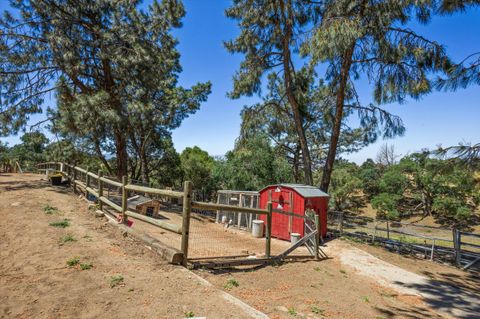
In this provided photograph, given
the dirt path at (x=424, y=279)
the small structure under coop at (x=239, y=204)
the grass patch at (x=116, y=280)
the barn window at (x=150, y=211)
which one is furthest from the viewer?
the small structure under coop at (x=239, y=204)

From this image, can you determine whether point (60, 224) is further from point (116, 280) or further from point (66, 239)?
point (116, 280)

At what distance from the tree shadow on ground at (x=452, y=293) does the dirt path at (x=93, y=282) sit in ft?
15.9

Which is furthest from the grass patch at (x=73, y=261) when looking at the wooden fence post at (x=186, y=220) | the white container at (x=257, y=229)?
the white container at (x=257, y=229)

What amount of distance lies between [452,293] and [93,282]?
7784 millimetres

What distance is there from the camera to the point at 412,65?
32.3 feet

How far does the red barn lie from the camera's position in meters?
10.4

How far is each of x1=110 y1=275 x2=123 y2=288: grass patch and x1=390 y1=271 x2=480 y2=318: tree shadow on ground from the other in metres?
5.84

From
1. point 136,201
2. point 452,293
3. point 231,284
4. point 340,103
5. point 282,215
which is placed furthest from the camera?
point 340,103

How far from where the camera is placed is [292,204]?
10.7m

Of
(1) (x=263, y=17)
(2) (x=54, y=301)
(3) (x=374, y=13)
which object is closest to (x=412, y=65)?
(3) (x=374, y=13)

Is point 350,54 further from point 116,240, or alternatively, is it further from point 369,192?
point 369,192

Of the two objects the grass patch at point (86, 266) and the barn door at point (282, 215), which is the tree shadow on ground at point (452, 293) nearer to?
the barn door at point (282, 215)

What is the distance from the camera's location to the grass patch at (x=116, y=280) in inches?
134

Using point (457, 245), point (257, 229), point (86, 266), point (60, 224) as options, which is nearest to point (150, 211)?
point (257, 229)
